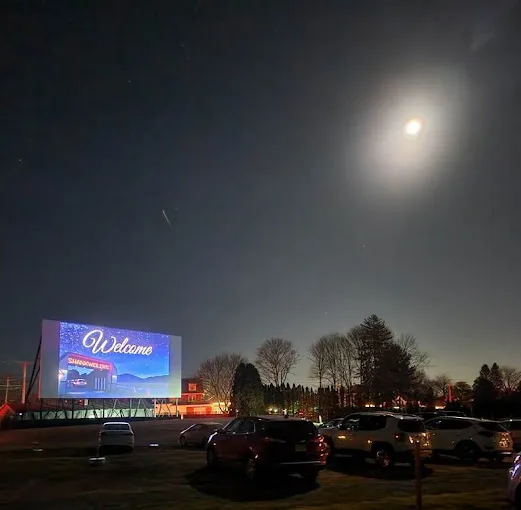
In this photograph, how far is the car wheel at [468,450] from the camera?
69.8ft

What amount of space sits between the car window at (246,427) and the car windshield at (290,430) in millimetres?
625

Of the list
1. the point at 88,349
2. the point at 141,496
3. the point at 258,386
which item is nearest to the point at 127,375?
the point at 88,349

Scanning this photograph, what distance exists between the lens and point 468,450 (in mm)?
→ 21422

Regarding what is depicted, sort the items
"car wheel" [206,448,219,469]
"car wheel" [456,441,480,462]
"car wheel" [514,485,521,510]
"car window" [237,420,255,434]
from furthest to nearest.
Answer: "car wheel" [456,441,480,462], "car wheel" [206,448,219,469], "car window" [237,420,255,434], "car wheel" [514,485,521,510]

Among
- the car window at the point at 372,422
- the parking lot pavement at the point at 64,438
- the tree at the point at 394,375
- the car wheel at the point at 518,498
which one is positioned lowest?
the parking lot pavement at the point at 64,438

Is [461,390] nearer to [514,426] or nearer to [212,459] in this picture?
[514,426]

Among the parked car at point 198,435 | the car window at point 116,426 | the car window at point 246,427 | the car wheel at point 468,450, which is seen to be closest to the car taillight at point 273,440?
the car window at point 246,427

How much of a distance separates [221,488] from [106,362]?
4773 cm

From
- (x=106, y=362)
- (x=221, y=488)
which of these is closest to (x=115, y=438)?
(x=221, y=488)

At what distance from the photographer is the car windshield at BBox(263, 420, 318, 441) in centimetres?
1474

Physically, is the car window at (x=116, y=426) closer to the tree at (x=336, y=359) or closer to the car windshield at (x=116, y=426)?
the car windshield at (x=116, y=426)

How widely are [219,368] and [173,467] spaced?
294 ft

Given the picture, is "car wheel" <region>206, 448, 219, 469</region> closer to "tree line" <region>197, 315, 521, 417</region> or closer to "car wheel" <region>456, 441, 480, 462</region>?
"car wheel" <region>456, 441, 480, 462</region>

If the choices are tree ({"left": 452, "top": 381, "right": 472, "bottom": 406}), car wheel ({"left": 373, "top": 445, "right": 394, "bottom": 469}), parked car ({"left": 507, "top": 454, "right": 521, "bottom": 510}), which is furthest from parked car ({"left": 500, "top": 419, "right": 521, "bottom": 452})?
tree ({"left": 452, "top": 381, "right": 472, "bottom": 406})
